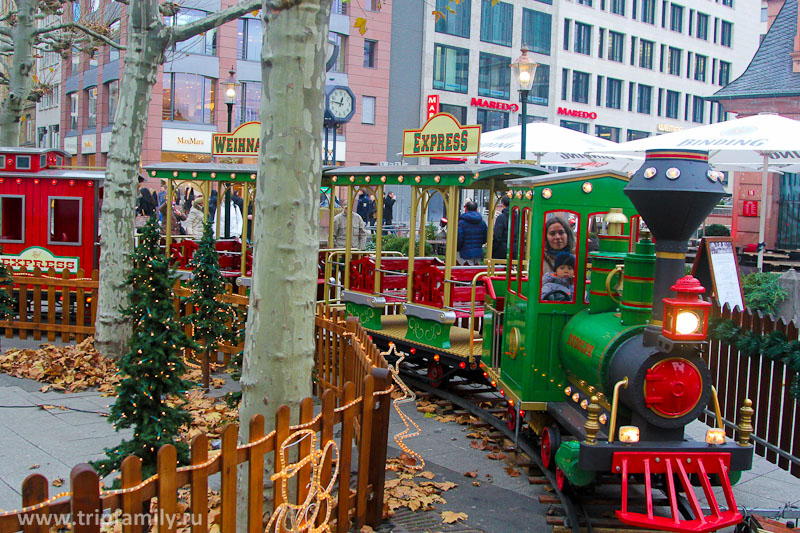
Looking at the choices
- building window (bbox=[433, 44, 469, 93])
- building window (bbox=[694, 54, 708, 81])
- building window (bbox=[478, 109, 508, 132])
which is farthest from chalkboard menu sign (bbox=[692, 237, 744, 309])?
building window (bbox=[694, 54, 708, 81])

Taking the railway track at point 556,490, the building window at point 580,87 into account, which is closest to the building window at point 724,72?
the building window at point 580,87

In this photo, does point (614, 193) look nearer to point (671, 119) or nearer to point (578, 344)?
point (578, 344)

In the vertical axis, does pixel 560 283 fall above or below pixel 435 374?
above

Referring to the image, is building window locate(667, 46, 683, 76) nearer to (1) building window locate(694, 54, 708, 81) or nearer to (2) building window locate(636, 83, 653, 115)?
(1) building window locate(694, 54, 708, 81)

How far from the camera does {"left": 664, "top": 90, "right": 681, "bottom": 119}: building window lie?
6216 cm

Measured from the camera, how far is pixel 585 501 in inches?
244

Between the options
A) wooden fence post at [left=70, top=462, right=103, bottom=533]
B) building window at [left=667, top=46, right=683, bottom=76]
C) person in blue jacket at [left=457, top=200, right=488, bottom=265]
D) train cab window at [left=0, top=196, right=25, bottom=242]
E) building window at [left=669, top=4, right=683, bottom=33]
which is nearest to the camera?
wooden fence post at [left=70, top=462, right=103, bottom=533]

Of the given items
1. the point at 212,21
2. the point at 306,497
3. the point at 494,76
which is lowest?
the point at 306,497

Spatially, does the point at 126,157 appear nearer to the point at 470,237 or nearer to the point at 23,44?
the point at 470,237

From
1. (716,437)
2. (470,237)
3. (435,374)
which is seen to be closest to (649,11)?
(470,237)

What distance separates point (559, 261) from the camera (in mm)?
6719

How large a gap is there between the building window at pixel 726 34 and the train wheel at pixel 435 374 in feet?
212

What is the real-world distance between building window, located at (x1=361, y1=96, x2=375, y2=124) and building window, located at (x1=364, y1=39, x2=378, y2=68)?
1807mm

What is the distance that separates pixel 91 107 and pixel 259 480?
4242 centimetres
